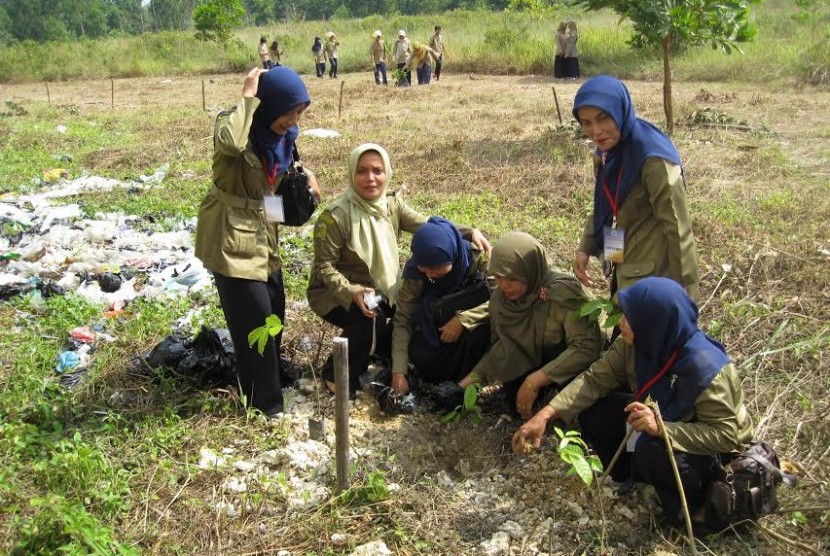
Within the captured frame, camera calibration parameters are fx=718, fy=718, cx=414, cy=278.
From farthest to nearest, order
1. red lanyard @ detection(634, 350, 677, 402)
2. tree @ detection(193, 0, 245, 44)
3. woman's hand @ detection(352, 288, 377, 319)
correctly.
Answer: tree @ detection(193, 0, 245, 44) < woman's hand @ detection(352, 288, 377, 319) < red lanyard @ detection(634, 350, 677, 402)

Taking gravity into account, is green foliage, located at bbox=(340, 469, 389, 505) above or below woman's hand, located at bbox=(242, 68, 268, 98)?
below

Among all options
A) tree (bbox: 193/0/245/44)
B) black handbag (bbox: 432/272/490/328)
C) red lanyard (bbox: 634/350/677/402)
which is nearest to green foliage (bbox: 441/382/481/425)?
black handbag (bbox: 432/272/490/328)

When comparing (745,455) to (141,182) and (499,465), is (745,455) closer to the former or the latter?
(499,465)

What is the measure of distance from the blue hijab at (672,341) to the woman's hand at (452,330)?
1026 mm

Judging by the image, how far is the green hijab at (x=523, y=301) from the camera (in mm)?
2973

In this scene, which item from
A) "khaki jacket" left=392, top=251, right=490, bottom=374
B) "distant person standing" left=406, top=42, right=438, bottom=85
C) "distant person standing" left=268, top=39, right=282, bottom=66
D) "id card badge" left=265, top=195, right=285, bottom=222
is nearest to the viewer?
"id card badge" left=265, top=195, right=285, bottom=222

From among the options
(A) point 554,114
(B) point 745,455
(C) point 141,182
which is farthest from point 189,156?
(B) point 745,455

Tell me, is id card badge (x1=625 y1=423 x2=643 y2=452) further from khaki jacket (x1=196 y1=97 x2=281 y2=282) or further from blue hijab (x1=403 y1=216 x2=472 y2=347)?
khaki jacket (x1=196 y1=97 x2=281 y2=282)

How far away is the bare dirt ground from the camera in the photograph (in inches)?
99.3

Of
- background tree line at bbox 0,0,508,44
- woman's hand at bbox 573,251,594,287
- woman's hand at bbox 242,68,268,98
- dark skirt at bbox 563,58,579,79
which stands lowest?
woman's hand at bbox 573,251,594,287

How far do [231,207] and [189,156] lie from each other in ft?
20.8

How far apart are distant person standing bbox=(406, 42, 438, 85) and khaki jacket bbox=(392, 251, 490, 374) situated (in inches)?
518

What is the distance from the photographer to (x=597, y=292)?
4.38m

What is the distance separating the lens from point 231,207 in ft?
9.83
